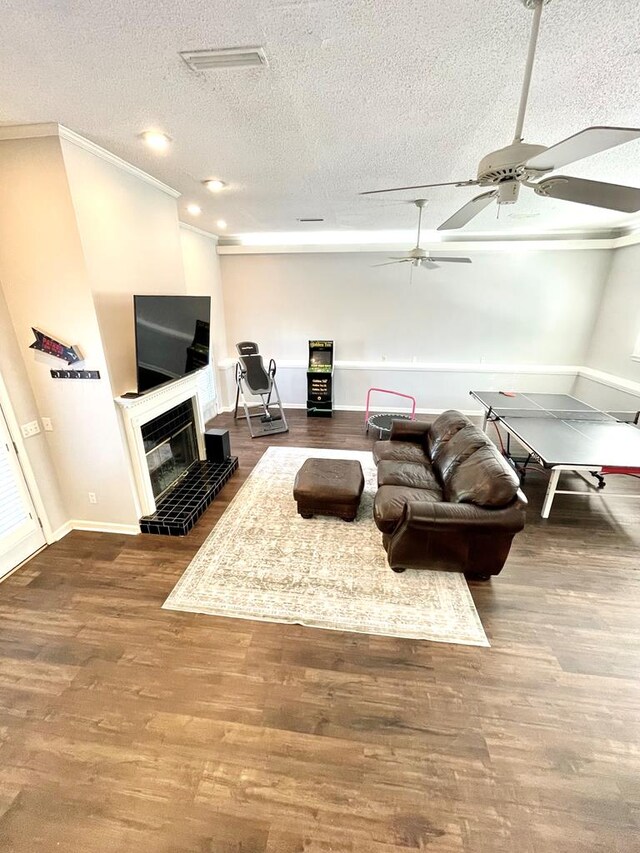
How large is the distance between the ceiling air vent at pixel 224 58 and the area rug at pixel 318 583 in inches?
118

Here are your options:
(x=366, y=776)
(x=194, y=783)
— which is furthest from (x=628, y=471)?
(x=194, y=783)

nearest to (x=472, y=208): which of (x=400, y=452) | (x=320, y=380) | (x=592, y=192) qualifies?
(x=592, y=192)

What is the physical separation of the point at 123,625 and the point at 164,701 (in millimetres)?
654

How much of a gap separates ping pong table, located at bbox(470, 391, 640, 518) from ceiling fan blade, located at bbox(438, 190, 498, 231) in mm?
2083

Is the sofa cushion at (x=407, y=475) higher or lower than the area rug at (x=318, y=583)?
higher

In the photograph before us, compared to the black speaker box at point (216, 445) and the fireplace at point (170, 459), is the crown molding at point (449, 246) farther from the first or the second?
the black speaker box at point (216, 445)

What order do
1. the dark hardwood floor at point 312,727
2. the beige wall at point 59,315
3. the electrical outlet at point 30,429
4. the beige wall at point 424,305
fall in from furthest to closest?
the beige wall at point 424,305
the electrical outlet at point 30,429
the beige wall at point 59,315
the dark hardwood floor at point 312,727

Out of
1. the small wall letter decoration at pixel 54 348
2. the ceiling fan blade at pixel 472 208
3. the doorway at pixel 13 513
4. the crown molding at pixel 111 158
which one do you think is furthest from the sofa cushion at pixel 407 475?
the crown molding at pixel 111 158

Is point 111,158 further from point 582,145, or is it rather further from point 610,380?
Answer: point 610,380

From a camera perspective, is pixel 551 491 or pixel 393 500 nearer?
pixel 393 500

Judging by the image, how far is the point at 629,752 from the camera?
63.7 inches

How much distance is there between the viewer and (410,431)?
393 centimetres

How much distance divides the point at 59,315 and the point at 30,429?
3.21 feet

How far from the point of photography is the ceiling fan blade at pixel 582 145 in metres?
1.06
